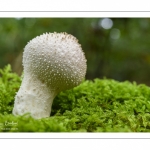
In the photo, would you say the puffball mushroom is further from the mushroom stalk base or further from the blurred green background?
the blurred green background

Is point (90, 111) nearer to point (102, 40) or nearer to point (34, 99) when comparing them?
point (34, 99)

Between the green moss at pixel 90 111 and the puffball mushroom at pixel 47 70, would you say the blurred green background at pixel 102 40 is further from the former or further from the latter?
the puffball mushroom at pixel 47 70

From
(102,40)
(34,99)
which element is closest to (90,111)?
(34,99)

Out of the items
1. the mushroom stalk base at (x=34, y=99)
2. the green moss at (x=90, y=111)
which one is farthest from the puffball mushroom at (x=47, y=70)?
the green moss at (x=90, y=111)

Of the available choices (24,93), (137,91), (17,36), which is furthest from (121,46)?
(24,93)

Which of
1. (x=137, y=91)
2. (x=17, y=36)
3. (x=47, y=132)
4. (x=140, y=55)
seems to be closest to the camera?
(x=47, y=132)

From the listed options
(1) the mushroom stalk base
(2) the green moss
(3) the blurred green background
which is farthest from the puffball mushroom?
(3) the blurred green background
